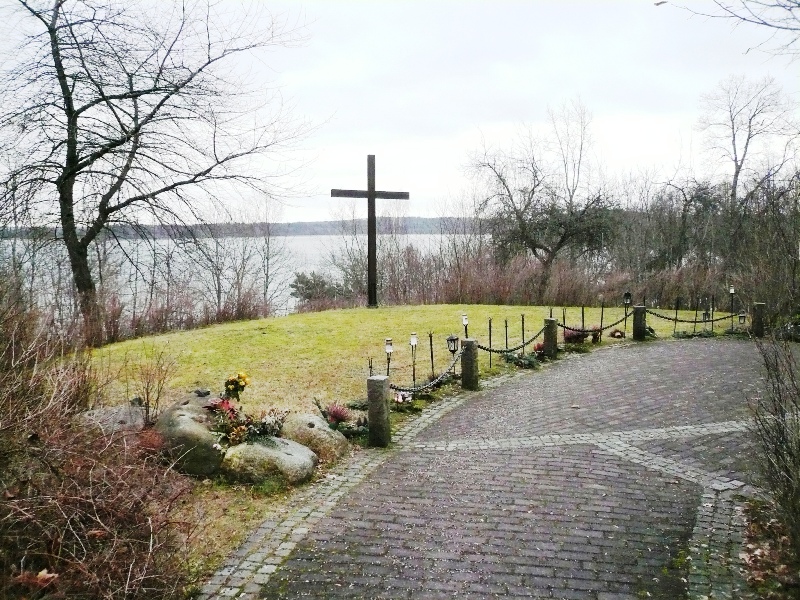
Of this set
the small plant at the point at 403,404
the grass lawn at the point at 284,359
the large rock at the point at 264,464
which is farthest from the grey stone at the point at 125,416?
the small plant at the point at 403,404

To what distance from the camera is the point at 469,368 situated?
1061 centimetres

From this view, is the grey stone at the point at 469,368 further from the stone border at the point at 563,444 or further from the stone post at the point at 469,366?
the stone border at the point at 563,444

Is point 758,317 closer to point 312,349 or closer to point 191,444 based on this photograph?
point 312,349

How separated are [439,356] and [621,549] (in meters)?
8.20

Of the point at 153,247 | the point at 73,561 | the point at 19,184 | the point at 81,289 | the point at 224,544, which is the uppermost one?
the point at 19,184

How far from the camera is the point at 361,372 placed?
451 inches

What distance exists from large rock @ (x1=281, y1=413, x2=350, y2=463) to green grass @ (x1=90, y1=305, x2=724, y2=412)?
1.44m

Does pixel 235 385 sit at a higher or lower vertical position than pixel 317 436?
higher

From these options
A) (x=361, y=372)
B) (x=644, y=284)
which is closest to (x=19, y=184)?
(x=361, y=372)

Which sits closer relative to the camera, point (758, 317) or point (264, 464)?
point (264, 464)

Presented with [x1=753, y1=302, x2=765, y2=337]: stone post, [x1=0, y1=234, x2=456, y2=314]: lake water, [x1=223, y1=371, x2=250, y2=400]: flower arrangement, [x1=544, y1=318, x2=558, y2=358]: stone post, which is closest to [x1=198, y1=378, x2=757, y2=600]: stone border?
[x1=223, y1=371, x2=250, y2=400]: flower arrangement

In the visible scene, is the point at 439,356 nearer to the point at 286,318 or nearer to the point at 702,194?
the point at 286,318

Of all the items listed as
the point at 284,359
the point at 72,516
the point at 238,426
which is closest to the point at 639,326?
the point at 284,359

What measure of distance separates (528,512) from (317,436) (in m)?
2.89
